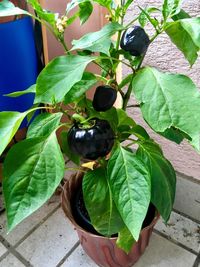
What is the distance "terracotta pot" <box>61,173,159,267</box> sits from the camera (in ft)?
2.34

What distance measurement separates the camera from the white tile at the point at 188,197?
944 millimetres

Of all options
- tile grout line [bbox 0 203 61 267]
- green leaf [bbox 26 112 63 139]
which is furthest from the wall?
tile grout line [bbox 0 203 61 267]

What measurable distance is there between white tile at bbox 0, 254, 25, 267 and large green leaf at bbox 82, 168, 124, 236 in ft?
1.34

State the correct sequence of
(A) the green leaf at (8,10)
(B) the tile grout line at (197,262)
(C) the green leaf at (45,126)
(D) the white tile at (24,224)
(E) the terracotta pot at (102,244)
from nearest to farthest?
(A) the green leaf at (8,10)
(C) the green leaf at (45,126)
(E) the terracotta pot at (102,244)
(B) the tile grout line at (197,262)
(D) the white tile at (24,224)

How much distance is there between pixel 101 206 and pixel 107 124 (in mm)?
178

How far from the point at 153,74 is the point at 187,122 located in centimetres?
12

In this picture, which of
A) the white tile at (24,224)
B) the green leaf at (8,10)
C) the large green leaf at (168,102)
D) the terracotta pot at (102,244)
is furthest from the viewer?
the white tile at (24,224)

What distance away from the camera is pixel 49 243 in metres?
0.94

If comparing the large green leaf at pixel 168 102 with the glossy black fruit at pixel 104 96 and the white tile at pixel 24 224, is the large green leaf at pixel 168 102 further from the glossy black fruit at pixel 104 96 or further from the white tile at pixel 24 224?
the white tile at pixel 24 224

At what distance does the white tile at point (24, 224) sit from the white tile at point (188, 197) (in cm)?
45

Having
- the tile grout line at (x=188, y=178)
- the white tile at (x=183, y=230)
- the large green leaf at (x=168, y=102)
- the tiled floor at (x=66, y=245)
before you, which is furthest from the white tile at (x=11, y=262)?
the large green leaf at (x=168, y=102)

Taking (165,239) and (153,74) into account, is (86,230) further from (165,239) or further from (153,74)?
(153,74)

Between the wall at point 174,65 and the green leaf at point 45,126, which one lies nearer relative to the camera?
the green leaf at point 45,126

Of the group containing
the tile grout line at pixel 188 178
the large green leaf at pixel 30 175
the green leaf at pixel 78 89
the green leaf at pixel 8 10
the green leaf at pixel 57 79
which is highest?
the green leaf at pixel 8 10
